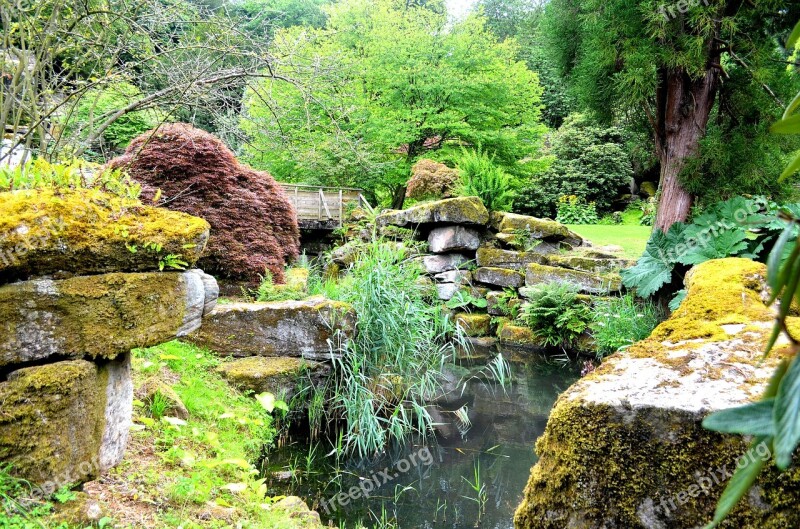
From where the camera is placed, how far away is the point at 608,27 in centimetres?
554

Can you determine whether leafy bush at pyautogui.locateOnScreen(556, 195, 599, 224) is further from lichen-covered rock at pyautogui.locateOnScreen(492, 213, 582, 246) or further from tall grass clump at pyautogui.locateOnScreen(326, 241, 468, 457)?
tall grass clump at pyautogui.locateOnScreen(326, 241, 468, 457)

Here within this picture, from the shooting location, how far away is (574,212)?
16.1 meters

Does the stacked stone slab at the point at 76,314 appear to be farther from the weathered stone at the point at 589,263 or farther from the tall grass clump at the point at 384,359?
the weathered stone at the point at 589,263

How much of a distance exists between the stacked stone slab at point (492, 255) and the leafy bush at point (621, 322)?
1.25m

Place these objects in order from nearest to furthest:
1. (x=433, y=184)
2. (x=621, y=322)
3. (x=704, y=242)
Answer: (x=704, y=242), (x=621, y=322), (x=433, y=184)

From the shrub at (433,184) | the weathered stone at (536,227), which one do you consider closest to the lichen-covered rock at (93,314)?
the weathered stone at (536,227)

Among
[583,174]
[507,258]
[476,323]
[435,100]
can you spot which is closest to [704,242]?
[476,323]

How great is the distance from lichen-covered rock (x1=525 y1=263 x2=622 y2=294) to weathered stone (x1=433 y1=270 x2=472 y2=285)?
3.43 feet

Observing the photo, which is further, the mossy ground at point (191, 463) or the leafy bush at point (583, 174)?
the leafy bush at point (583, 174)

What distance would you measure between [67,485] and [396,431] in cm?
273

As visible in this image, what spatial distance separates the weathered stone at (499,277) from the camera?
8.64m

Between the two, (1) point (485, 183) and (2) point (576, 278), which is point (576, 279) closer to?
(2) point (576, 278)

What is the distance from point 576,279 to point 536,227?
1.41 metres

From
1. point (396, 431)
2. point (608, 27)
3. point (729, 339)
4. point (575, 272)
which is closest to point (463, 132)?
point (575, 272)
